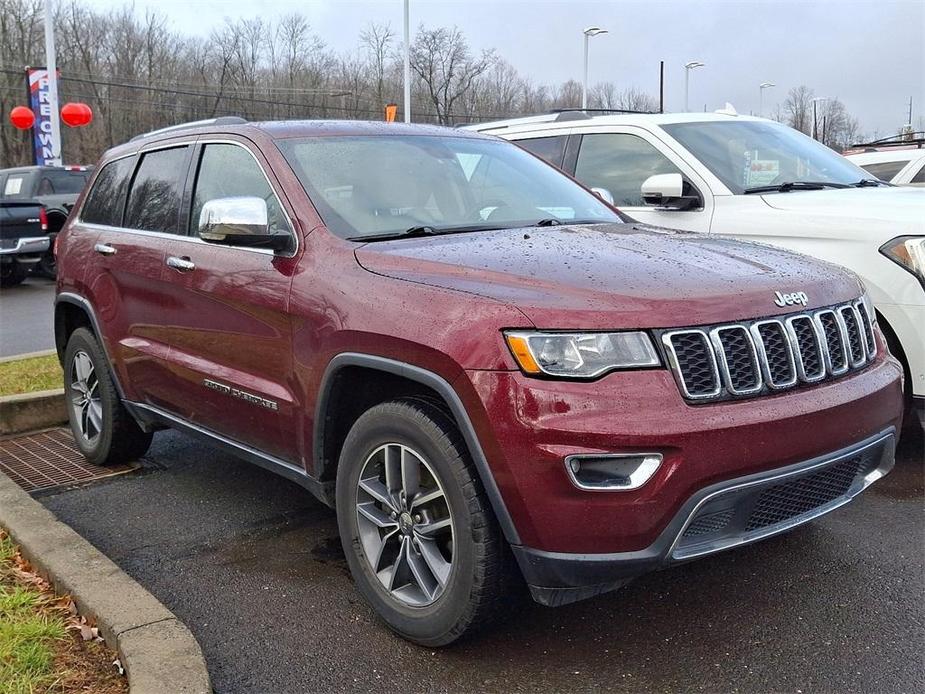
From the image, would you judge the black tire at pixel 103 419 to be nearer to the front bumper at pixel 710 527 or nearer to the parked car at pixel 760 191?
the parked car at pixel 760 191

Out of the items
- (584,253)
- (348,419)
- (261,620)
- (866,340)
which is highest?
(584,253)

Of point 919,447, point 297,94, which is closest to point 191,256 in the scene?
point 919,447

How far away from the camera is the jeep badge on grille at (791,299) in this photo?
9.58ft

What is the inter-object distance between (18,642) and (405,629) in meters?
1.22

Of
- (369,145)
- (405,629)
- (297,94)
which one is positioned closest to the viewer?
(405,629)

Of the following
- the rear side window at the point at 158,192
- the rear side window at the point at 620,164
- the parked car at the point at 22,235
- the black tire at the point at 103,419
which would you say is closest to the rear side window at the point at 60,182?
the parked car at the point at 22,235

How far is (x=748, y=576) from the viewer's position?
3.62 meters

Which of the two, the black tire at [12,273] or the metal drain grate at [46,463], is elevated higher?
the black tire at [12,273]

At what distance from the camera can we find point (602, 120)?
21.4 ft

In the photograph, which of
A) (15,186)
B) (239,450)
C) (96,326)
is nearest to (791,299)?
(239,450)

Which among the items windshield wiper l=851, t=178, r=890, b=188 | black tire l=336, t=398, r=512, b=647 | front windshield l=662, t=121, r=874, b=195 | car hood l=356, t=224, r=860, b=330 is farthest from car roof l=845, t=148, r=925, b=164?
black tire l=336, t=398, r=512, b=647

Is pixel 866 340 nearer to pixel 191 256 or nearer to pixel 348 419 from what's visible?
pixel 348 419

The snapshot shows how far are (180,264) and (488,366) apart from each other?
2.02 metres

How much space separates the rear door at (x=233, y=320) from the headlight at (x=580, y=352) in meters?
1.17
